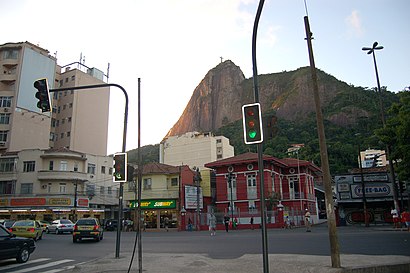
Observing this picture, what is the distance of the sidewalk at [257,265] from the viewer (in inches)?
382

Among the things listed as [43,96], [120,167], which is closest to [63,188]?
[120,167]

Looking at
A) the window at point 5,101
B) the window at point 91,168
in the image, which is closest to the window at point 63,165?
the window at point 91,168

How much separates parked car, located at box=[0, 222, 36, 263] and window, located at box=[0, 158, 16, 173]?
133ft

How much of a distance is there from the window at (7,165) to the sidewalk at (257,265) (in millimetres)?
42725

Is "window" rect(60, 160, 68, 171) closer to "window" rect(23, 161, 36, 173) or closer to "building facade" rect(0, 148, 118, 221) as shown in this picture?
"building facade" rect(0, 148, 118, 221)

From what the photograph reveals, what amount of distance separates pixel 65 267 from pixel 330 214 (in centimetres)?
882

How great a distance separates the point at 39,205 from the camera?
155 ft

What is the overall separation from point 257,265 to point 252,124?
5.24m

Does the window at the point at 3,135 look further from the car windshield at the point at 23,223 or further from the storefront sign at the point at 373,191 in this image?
the storefront sign at the point at 373,191

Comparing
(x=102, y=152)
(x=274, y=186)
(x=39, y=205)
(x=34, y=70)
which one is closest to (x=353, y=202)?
(x=274, y=186)

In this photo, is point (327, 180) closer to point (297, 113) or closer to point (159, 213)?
point (159, 213)

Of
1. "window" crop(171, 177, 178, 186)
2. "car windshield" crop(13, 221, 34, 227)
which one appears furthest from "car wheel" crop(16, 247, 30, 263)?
"window" crop(171, 177, 178, 186)

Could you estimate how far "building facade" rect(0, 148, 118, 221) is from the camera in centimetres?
4762

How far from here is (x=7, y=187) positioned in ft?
163
